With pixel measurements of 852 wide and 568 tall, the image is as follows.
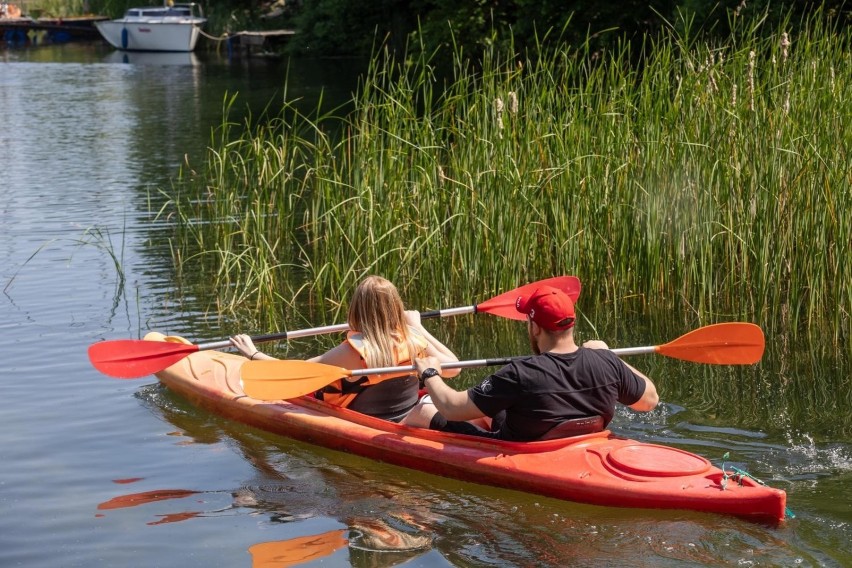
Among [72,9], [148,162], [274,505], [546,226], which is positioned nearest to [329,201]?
[546,226]

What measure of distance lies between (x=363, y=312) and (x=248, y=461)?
104cm

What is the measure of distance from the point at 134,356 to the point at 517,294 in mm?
2250

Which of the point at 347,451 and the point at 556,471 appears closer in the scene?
the point at 556,471

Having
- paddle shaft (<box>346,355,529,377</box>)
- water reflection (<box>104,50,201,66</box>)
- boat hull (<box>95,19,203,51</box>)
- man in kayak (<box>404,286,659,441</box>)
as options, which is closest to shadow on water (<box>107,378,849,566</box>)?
man in kayak (<box>404,286,659,441</box>)

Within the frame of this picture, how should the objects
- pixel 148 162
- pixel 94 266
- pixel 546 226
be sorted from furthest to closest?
pixel 148 162, pixel 94 266, pixel 546 226

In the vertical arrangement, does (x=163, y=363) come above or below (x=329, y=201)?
below

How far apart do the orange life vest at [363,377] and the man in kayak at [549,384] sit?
0.36 metres

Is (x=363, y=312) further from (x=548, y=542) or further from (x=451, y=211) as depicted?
(x=451, y=211)

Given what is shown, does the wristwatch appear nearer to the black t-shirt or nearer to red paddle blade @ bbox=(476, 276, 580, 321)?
the black t-shirt

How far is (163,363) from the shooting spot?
6598 millimetres

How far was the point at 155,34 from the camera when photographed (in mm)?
42688

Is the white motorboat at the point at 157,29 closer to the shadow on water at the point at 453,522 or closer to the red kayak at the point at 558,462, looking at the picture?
the red kayak at the point at 558,462

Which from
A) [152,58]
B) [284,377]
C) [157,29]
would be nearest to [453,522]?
[284,377]

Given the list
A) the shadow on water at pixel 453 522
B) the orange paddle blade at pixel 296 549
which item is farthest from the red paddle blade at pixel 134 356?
the orange paddle blade at pixel 296 549
